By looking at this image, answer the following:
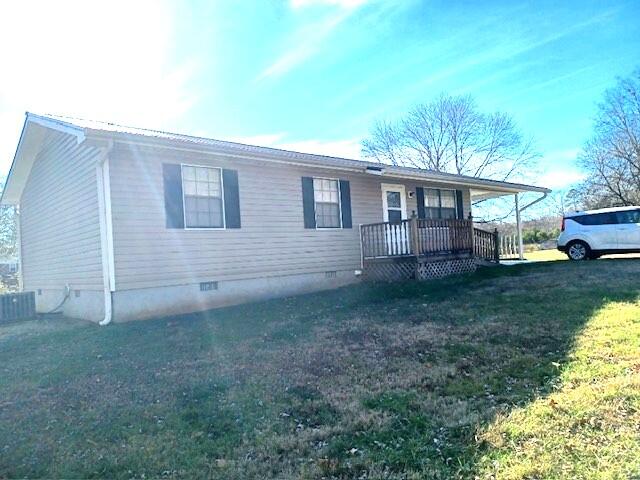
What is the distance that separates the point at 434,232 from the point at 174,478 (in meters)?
9.16

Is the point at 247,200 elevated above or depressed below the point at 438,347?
above

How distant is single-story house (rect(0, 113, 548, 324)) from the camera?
26.6 feet

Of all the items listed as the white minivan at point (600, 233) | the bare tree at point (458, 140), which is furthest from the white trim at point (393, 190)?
the bare tree at point (458, 140)

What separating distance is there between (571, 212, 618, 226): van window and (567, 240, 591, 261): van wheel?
65 cm

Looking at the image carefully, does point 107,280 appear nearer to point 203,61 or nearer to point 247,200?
point 247,200

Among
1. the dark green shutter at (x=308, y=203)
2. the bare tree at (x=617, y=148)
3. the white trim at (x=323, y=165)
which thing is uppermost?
the bare tree at (x=617, y=148)

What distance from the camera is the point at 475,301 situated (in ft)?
25.9

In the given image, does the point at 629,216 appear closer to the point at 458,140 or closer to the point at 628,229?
the point at 628,229

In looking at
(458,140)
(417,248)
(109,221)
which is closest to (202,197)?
(109,221)

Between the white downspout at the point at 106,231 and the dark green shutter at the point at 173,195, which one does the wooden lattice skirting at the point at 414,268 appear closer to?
the dark green shutter at the point at 173,195

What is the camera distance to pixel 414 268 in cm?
1069

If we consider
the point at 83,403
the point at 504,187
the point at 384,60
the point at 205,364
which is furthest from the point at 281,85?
the point at 83,403

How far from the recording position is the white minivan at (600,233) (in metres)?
13.4

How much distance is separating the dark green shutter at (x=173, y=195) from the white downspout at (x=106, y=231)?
Result: 99 cm
